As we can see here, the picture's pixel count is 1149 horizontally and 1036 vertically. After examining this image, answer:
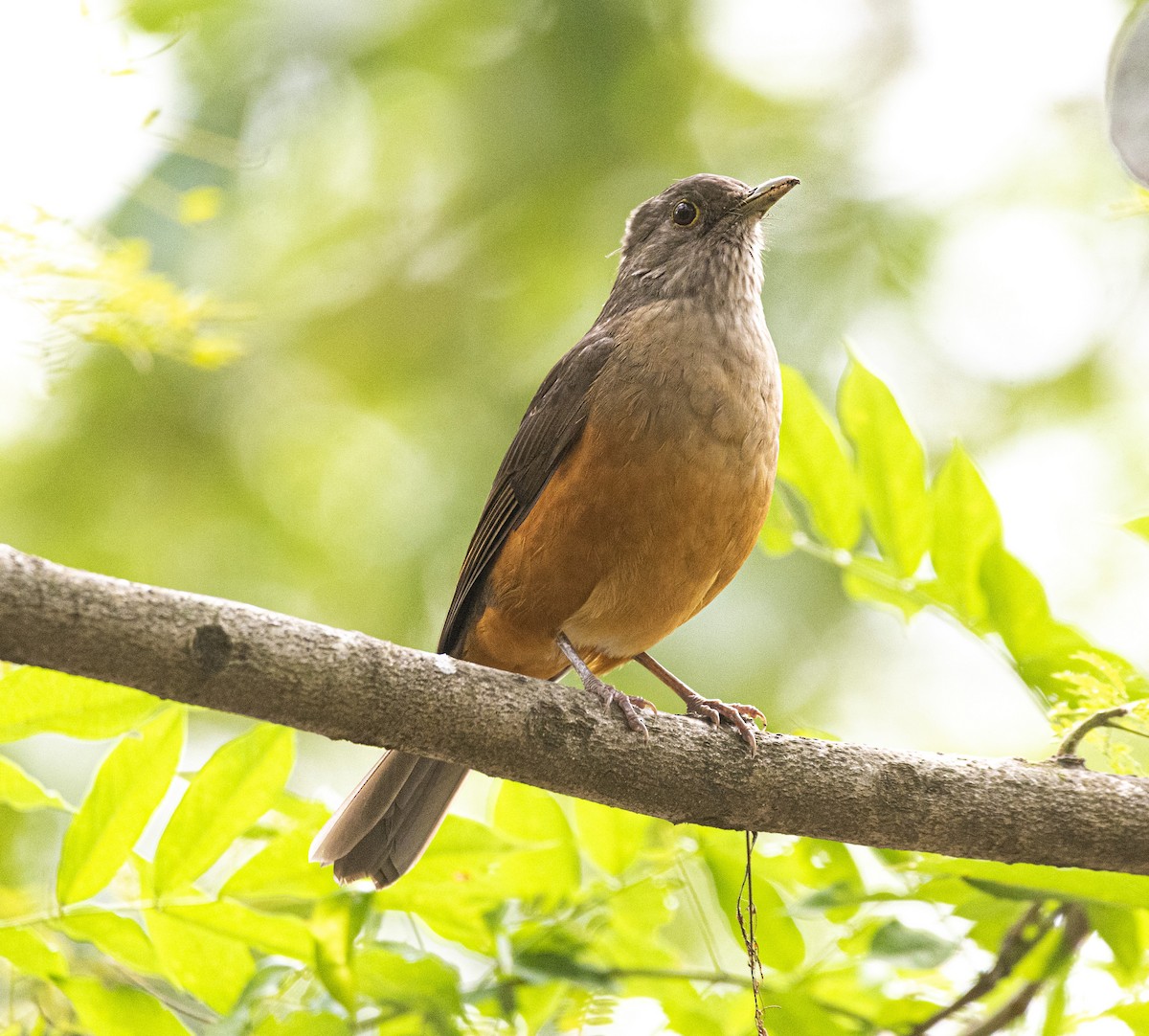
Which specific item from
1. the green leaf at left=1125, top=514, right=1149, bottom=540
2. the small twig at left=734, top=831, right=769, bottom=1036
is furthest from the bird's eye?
the small twig at left=734, top=831, right=769, bottom=1036

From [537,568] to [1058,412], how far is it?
5420 mm

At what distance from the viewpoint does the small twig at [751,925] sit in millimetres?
2875

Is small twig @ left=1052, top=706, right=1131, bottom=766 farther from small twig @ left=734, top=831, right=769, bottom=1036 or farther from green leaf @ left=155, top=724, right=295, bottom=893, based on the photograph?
green leaf @ left=155, top=724, right=295, bottom=893

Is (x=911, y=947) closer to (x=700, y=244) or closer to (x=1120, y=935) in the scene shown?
(x=1120, y=935)

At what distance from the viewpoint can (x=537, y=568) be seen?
4.01 meters

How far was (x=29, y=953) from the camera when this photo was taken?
9.15 ft

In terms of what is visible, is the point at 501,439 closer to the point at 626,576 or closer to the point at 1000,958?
the point at 626,576

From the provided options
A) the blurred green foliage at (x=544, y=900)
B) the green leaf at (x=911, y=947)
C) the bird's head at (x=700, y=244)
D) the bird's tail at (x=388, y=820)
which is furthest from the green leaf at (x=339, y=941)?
the bird's head at (x=700, y=244)

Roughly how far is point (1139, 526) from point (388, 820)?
7.36ft

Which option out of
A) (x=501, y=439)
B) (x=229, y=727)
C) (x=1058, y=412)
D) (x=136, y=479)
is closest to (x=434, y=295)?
(x=501, y=439)

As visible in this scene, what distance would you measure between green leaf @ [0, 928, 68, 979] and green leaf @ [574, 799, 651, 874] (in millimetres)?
1251

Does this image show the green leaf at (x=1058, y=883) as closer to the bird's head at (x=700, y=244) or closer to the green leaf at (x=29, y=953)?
the green leaf at (x=29, y=953)

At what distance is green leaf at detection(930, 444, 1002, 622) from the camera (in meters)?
3.39

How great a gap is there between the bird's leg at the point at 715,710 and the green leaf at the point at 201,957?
4.19 ft
